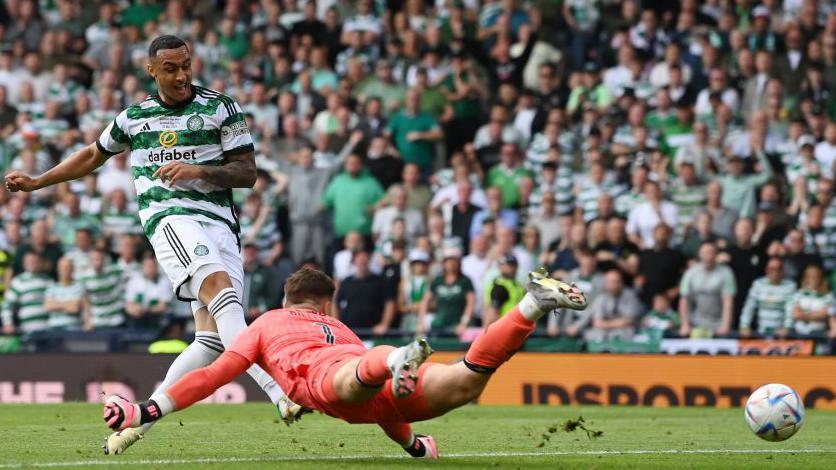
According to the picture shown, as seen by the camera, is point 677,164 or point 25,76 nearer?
point 677,164

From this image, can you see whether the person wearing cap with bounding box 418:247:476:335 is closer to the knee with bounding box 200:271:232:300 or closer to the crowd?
the crowd

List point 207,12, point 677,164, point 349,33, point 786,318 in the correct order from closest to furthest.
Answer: point 786,318
point 677,164
point 349,33
point 207,12

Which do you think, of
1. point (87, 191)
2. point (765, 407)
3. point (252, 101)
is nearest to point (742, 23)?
point (252, 101)

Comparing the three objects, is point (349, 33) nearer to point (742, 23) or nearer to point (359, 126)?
point (359, 126)

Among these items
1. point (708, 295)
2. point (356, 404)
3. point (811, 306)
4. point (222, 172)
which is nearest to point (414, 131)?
point (708, 295)

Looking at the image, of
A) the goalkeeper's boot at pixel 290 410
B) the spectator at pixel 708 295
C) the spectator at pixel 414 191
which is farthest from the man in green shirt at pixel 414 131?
the goalkeeper's boot at pixel 290 410

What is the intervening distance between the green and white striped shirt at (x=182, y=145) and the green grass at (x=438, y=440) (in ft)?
4.99

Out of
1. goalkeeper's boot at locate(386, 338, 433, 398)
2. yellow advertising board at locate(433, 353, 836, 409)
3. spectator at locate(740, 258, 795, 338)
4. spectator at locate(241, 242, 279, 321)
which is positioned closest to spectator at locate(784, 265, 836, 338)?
spectator at locate(740, 258, 795, 338)

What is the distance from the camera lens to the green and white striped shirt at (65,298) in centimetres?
1919

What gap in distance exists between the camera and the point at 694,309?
17.9m

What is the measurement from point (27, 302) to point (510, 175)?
661cm

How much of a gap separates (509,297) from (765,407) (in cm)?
867

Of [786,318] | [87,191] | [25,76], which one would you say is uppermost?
[25,76]

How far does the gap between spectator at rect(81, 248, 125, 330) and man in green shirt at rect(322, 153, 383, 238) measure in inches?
123
